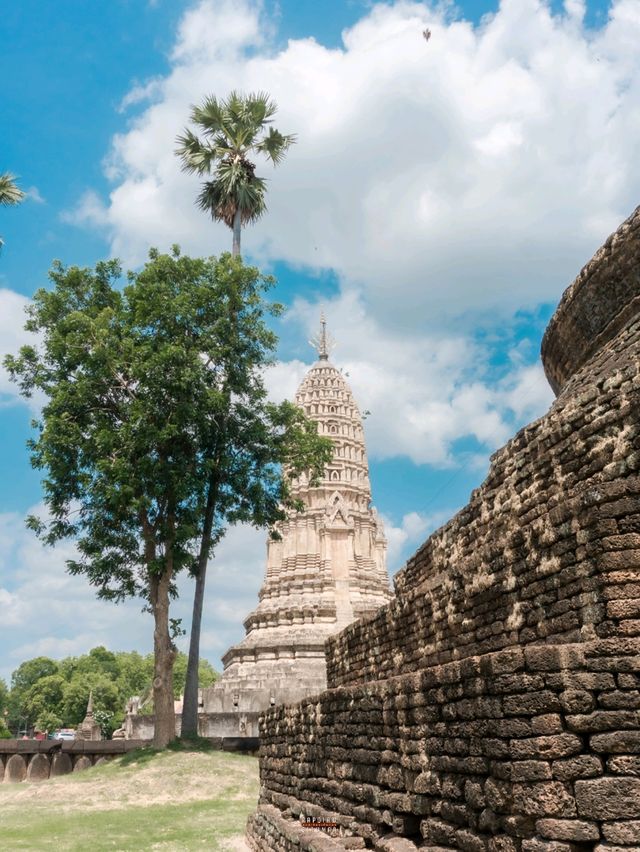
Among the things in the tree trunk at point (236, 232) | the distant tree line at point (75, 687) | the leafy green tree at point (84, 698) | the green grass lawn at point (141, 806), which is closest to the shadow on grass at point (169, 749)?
the green grass lawn at point (141, 806)

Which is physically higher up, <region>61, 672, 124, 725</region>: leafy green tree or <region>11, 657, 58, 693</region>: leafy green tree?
<region>11, 657, 58, 693</region>: leafy green tree

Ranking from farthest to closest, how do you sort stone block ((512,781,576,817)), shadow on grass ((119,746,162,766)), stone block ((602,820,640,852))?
shadow on grass ((119,746,162,766)) → stone block ((512,781,576,817)) → stone block ((602,820,640,852))

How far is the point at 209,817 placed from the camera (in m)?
13.0

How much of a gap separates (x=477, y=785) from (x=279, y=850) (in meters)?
4.82

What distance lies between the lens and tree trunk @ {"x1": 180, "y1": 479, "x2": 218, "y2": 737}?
19781 millimetres

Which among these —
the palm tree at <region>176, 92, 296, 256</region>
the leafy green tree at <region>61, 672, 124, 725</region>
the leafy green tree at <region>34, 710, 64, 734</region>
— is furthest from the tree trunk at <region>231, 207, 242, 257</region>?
the leafy green tree at <region>34, 710, 64, 734</region>

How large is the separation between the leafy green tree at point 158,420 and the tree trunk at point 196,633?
63mm

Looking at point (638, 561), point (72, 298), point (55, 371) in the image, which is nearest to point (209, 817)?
point (638, 561)

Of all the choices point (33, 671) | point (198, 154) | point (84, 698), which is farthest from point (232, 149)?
point (33, 671)

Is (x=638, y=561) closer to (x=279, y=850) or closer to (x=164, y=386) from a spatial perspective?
(x=279, y=850)

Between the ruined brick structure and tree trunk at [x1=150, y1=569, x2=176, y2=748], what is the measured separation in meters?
10.1

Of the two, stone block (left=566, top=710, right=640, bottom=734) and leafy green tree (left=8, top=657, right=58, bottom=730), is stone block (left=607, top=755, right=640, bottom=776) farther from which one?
Result: leafy green tree (left=8, top=657, right=58, bottom=730)

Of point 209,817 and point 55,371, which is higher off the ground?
point 55,371

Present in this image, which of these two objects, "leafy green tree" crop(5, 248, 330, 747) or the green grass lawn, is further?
"leafy green tree" crop(5, 248, 330, 747)
